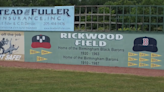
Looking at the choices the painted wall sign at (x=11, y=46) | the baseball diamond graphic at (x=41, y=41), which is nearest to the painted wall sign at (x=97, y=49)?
the baseball diamond graphic at (x=41, y=41)

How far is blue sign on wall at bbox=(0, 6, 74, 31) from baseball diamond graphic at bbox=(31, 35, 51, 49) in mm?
660

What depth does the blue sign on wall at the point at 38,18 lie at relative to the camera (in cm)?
2142

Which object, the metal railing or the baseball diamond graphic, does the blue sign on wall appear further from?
the metal railing

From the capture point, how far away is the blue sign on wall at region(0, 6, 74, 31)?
21.4 meters

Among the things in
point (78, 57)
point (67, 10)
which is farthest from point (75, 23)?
point (78, 57)

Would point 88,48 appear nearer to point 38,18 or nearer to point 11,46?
point 38,18

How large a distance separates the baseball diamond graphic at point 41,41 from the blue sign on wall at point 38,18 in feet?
2.17

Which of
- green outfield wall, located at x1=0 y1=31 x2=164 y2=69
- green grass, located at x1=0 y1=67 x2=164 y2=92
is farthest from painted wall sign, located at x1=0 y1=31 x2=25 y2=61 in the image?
green grass, located at x1=0 y1=67 x2=164 y2=92

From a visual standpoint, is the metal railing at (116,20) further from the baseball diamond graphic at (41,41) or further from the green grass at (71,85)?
the green grass at (71,85)

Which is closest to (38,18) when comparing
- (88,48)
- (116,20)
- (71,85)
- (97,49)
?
(88,48)

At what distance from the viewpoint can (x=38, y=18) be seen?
22.2 m

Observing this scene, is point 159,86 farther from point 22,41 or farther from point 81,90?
point 22,41

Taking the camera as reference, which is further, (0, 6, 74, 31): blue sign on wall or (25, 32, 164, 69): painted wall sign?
(0, 6, 74, 31): blue sign on wall

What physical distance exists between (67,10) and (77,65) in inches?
175
